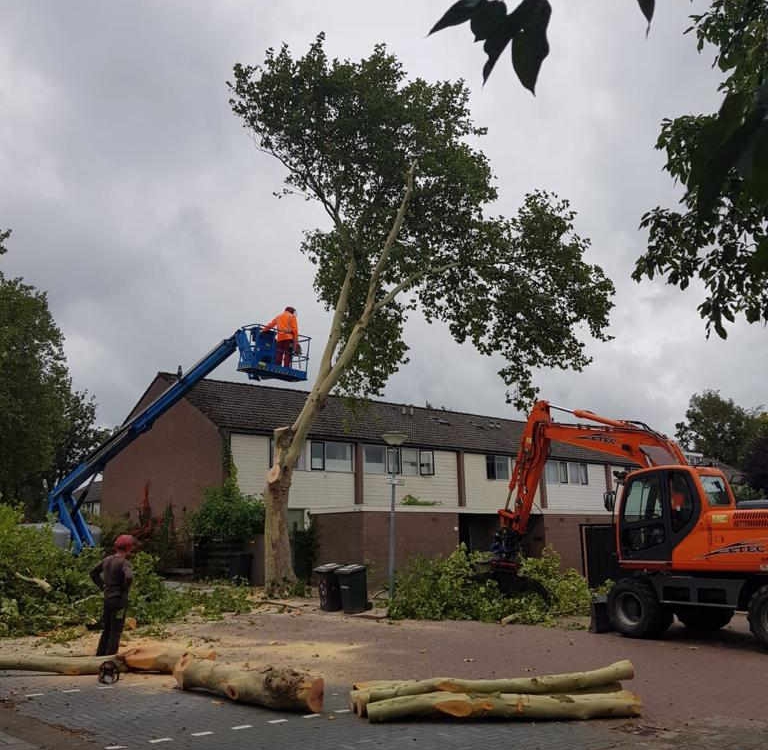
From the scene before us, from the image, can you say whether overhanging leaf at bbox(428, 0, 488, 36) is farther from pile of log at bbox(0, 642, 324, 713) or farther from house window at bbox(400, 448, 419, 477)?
house window at bbox(400, 448, 419, 477)

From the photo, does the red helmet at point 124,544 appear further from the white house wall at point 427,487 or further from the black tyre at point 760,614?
the white house wall at point 427,487

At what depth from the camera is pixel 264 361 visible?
Result: 22000 millimetres

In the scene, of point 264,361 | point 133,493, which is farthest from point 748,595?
point 133,493

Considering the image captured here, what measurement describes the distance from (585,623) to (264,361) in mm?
10646

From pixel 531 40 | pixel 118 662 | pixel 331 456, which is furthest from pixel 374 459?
pixel 531 40

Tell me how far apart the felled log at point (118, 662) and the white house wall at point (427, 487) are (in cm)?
2395

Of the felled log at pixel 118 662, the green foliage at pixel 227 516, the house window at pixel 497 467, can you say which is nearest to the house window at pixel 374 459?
the green foliage at pixel 227 516

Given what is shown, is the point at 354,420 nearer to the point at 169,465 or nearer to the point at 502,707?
the point at 169,465

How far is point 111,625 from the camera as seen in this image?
435 inches

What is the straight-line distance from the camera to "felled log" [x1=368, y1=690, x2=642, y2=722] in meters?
7.65

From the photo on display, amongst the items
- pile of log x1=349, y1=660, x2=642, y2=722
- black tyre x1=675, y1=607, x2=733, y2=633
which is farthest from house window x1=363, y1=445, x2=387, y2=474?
pile of log x1=349, y1=660, x2=642, y2=722

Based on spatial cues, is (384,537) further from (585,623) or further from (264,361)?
(585,623)

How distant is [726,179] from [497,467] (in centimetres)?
3963

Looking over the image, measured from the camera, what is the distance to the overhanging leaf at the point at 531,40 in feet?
6.07
